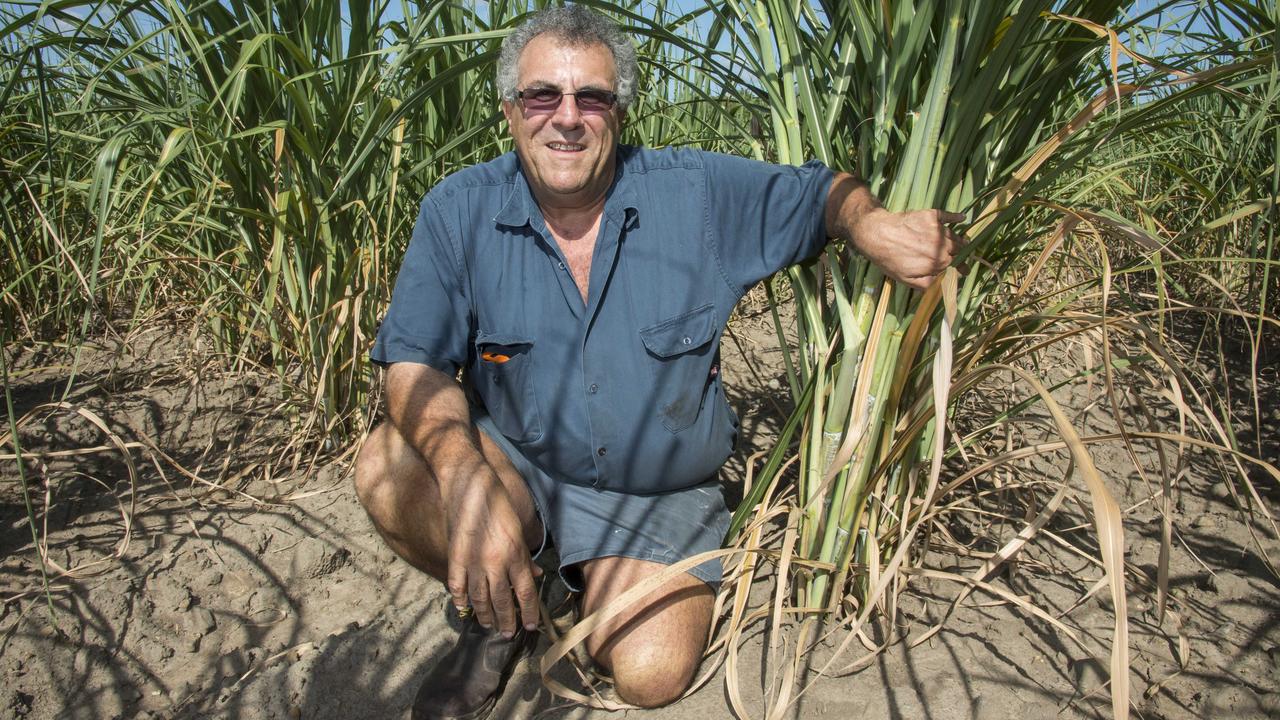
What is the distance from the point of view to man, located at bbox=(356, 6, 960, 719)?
1.51 meters

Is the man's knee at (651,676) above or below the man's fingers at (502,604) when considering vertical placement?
below

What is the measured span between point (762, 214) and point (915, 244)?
397mm

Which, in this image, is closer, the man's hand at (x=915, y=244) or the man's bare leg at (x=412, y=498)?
the man's hand at (x=915, y=244)

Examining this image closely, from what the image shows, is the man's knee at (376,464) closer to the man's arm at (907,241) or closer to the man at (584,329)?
the man at (584,329)

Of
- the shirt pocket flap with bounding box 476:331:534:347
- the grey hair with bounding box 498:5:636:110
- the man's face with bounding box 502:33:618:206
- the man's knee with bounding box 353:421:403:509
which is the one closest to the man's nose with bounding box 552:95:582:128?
the man's face with bounding box 502:33:618:206

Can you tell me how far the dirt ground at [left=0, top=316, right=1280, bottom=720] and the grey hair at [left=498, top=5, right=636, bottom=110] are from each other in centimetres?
96

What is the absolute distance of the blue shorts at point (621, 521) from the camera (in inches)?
62.7

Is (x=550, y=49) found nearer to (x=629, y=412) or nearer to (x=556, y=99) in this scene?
(x=556, y=99)

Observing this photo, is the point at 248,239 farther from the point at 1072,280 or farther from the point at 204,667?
the point at 1072,280

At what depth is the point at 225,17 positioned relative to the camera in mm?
1644

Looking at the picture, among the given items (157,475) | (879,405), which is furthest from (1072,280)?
(157,475)

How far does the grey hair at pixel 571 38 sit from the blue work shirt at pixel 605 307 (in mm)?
189

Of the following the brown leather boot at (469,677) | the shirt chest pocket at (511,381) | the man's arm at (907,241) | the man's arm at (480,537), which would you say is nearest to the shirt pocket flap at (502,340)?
the shirt chest pocket at (511,381)

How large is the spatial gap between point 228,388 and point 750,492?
4.92 feet
